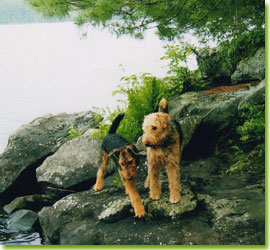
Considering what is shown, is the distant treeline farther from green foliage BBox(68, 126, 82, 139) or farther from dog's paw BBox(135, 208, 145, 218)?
dog's paw BBox(135, 208, 145, 218)

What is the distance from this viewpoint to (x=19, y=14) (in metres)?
3.91

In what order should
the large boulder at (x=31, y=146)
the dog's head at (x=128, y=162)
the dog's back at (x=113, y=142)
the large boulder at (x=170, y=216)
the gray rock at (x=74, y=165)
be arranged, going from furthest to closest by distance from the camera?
the large boulder at (x=31, y=146)
the gray rock at (x=74, y=165)
the dog's back at (x=113, y=142)
the dog's head at (x=128, y=162)
the large boulder at (x=170, y=216)

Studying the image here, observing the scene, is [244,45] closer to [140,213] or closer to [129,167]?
[129,167]

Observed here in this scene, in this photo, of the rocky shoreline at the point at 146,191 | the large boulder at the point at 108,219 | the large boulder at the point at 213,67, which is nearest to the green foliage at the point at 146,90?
the large boulder at the point at 213,67

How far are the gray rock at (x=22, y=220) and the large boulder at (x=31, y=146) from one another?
3.19 ft

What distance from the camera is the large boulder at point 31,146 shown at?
5.07 meters

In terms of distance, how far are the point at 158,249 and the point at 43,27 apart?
11.1 feet

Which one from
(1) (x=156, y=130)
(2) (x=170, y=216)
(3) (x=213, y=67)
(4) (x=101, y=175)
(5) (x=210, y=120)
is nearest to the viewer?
(1) (x=156, y=130)

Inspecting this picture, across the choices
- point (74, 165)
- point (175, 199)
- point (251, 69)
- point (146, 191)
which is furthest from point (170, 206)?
point (251, 69)

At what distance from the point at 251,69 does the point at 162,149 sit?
101 inches

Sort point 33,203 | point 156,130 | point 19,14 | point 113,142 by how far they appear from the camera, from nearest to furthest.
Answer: point 156,130 < point 113,142 < point 19,14 < point 33,203

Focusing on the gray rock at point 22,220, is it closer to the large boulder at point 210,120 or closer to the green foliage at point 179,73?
the large boulder at point 210,120

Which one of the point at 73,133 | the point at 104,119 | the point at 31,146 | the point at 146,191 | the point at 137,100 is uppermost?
the point at 137,100

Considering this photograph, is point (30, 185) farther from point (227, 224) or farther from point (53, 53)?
point (227, 224)
